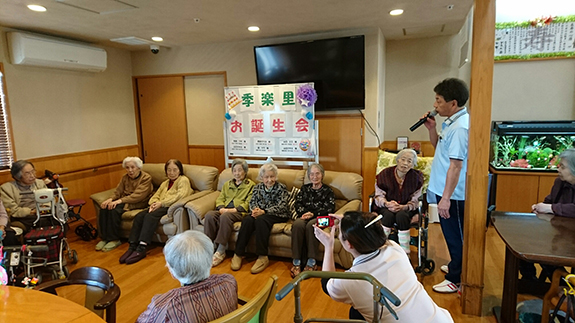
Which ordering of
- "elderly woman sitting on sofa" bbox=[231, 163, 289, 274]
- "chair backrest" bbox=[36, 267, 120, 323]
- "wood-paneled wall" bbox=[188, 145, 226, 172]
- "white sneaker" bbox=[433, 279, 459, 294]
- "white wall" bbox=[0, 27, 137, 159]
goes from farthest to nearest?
"wood-paneled wall" bbox=[188, 145, 226, 172]
"white wall" bbox=[0, 27, 137, 159]
"elderly woman sitting on sofa" bbox=[231, 163, 289, 274]
"white sneaker" bbox=[433, 279, 459, 294]
"chair backrest" bbox=[36, 267, 120, 323]

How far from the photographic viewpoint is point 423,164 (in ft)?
12.3

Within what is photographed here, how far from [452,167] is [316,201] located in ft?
4.11

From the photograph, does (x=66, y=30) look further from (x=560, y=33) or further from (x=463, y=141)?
(x=560, y=33)

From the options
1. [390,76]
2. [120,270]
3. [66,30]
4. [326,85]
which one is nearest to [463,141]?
[326,85]

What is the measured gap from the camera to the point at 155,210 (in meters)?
3.62

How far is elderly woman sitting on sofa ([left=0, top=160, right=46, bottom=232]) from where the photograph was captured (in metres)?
3.24

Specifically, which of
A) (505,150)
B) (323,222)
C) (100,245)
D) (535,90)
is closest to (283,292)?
(323,222)

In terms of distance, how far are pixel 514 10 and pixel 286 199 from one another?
3.55 m

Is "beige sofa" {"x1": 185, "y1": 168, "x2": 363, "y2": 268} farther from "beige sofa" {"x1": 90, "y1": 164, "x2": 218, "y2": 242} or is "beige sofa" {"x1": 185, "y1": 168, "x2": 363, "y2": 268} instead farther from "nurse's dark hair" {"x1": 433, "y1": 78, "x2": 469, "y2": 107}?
"nurse's dark hair" {"x1": 433, "y1": 78, "x2": 469, "y2": 107}

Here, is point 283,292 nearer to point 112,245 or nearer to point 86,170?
point 112,245

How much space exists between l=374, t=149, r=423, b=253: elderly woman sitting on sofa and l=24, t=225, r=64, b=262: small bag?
9.40 feet

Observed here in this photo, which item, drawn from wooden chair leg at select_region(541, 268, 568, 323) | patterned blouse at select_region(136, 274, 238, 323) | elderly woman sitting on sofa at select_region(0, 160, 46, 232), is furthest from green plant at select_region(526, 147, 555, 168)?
elderly woman sitting on sofa at select_region(0, 160, 46, 232)

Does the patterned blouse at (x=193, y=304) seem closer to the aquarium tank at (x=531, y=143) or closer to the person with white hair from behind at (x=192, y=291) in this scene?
the person with white hair from behind at (x=192, y=291)

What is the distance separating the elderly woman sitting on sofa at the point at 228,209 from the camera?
330 cm
